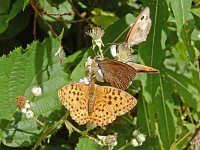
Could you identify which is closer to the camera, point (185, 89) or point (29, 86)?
point (29, 86)

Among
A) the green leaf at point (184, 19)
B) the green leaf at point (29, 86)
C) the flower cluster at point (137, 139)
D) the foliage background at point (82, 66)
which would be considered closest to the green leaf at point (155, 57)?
the foliage background at point (82, 66)

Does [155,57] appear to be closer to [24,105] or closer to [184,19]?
[184,19]

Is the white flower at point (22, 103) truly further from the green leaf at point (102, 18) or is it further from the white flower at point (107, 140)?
the green leaf at point (102, 18)

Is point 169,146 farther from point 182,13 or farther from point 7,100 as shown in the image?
point 7,100

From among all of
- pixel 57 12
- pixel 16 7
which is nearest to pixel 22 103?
pixel 16 7

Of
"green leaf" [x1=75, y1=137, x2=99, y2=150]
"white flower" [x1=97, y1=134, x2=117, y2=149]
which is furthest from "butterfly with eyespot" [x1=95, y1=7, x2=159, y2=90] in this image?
"green leaf" [x1=75, y1=137, x2=99, y2=150]

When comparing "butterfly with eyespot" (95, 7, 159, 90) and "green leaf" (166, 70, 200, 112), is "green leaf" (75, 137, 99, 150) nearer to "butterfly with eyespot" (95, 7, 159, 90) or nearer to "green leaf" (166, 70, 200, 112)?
"butterfly with eyespot" (95, 7, 159, 90)

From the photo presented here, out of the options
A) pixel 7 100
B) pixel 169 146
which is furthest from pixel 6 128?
pixel 169 146

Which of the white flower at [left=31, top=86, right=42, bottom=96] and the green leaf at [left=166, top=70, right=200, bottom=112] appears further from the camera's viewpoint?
the green leaf at [left=166, top=70, right=200, bottom=112]
